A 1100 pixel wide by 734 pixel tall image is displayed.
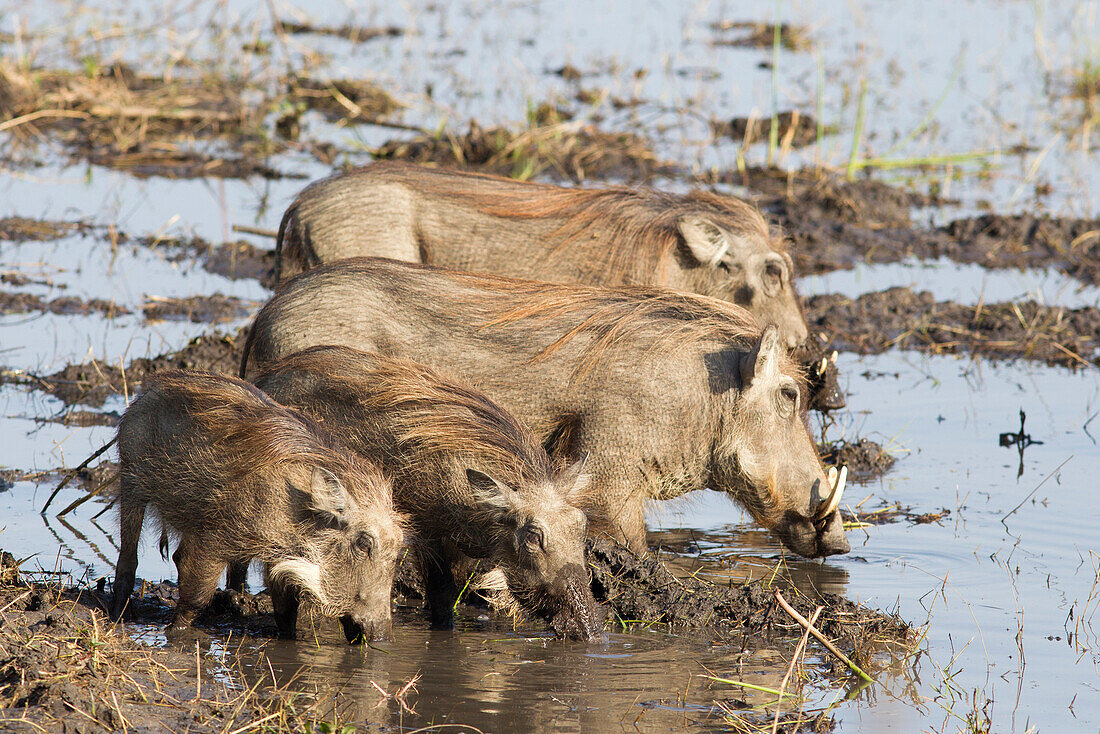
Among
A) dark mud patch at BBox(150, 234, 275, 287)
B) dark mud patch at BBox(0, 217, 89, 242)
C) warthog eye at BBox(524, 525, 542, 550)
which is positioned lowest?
dark mud patch at BBox(150, 234, 275, 287)

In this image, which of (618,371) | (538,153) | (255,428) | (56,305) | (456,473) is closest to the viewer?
(255,428)

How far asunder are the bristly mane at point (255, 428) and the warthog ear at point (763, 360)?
128 centimetres

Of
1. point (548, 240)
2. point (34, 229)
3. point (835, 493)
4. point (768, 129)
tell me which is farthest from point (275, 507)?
point (768, 129)

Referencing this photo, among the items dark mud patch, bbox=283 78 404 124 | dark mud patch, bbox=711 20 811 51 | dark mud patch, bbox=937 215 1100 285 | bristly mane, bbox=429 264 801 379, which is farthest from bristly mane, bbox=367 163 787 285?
dark mud patch, bbox=711 20 811 51

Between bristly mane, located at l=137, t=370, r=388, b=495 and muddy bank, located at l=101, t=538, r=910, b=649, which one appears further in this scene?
muddy bank, located at l=101, t=538, r=910, b=649

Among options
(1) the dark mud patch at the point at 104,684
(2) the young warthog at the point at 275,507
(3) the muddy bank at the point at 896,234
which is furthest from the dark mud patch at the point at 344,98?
(1) the dark mud patch at the point at 104,684

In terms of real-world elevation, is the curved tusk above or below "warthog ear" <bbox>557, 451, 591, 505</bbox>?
below

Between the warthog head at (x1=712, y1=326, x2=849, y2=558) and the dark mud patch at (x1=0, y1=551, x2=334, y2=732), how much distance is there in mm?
1817

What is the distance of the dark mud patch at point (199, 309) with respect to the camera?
23.4ft

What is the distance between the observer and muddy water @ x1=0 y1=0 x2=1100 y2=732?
407cm

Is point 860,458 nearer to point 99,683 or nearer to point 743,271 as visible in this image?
point 743,271

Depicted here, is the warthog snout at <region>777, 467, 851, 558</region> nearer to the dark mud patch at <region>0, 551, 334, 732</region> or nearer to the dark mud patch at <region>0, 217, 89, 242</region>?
the dark mud patch at <region>0, 551, 334, 732</region>

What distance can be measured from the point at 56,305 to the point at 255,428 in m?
3.46

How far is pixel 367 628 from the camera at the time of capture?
4.25 meters
